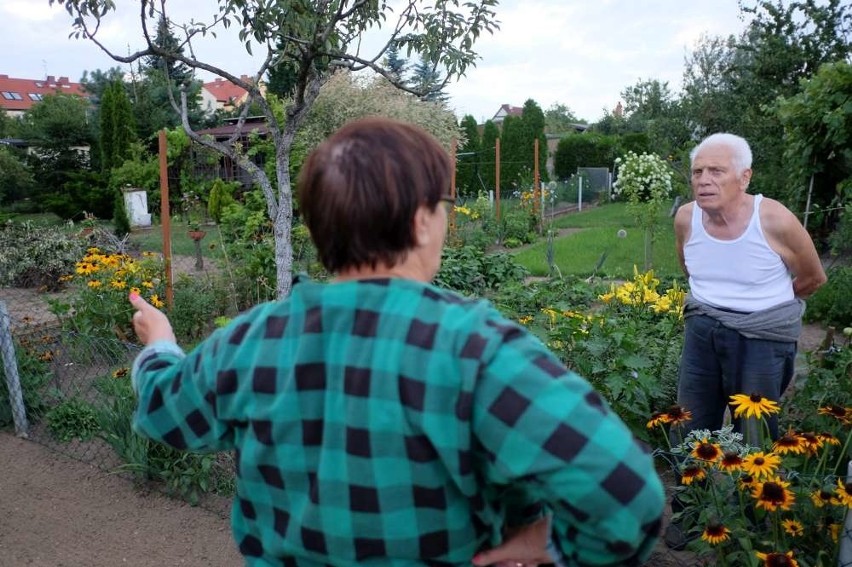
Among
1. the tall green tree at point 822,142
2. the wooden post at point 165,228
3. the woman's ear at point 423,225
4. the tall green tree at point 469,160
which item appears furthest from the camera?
the tall green tree at point 469,160

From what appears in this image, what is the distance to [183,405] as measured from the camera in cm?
113

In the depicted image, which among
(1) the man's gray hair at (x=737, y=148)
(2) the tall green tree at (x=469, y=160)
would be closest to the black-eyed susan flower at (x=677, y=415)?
(1) the man's gray hair at (x=737, y=148)

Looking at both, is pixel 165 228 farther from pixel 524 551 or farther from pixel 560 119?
pixel 560 119

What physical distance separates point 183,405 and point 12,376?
378 centimetres

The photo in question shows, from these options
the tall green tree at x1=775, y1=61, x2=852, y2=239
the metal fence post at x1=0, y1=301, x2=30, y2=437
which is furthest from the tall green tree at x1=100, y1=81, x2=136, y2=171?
the tall green tree at x1=775, y1=61, x2=852, y2=239

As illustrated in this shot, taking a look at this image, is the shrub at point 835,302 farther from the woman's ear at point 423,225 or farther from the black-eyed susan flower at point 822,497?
the woman's ear at point 423,225

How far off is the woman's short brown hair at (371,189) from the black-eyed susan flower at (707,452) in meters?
1.54

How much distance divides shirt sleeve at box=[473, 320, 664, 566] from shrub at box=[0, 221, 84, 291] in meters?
8.81

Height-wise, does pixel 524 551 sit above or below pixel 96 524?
above

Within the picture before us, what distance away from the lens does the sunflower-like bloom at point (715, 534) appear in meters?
2.07

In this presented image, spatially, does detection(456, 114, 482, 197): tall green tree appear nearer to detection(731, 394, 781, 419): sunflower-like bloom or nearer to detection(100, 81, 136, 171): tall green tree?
detection(100, 81, 136, 171): tall green tree

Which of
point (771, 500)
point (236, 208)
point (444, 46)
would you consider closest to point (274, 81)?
point (236, 208)

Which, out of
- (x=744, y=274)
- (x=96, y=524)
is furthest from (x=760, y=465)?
(x=96, y=524)

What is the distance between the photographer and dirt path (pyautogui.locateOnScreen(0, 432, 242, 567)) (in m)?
3.13
